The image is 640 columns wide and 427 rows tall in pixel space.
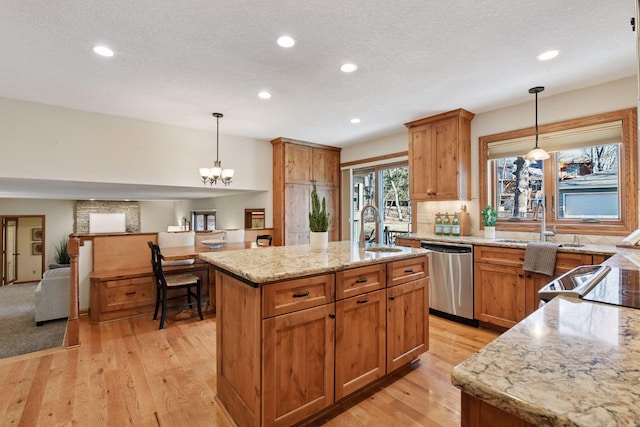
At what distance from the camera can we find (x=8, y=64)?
2.59 meters

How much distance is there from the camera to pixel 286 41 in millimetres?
2264

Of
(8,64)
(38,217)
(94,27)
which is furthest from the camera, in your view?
(38,217)

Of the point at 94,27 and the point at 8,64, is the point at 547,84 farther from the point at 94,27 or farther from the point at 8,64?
the point at 8,64

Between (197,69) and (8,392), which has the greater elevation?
(197,69)

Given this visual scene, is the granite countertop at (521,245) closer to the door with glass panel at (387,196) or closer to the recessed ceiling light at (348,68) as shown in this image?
the door with glass panel at (387,196)

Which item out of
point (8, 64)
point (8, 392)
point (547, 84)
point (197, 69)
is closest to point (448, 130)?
point (547, 84)

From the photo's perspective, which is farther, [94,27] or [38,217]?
[38,217]

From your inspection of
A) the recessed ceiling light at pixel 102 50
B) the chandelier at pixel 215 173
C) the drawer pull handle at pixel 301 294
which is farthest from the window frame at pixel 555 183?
the recessed ceiling light at pixel 102 50

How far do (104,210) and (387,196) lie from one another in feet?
30.6

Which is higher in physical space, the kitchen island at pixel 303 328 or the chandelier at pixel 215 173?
the chandelier at pixel 215 173

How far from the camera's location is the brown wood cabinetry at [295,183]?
5215mm

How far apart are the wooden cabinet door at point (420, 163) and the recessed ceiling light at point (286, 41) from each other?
2446mm

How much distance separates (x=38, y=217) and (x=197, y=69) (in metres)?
8.92

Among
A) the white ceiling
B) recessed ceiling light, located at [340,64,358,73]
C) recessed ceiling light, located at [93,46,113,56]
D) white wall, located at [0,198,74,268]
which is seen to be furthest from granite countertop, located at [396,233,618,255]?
white wall, located at [0,198,74,268]
